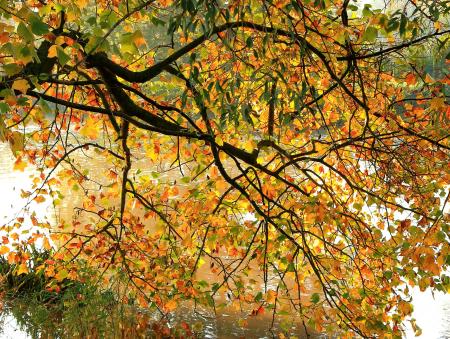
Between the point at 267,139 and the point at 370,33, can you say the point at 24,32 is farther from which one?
the point at 267,139

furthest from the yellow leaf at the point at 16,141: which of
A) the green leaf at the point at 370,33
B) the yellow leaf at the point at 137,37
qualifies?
the green leaf at the point at 370,33

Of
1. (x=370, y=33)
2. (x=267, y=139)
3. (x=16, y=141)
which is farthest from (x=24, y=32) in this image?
(x=267, y=139)

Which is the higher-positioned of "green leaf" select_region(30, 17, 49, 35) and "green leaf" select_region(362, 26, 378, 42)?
"green leaf" select_region(362, 26, 378, 42)

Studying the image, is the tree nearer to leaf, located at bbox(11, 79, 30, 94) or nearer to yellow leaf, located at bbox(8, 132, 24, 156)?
leaf, located at bbox(11, 79, 30, 94)

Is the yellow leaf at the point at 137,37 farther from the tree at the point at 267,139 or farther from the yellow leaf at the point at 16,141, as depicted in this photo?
the yellow leaf at the point at 16,141

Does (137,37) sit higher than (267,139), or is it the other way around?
(267,139)

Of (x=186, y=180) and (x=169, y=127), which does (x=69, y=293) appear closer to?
(x=186, y=180)


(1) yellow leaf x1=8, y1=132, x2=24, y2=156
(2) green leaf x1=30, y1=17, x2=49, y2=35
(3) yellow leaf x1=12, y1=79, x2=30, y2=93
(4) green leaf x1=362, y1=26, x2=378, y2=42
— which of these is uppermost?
(4) green leaf x1=362, y1=26, x2=378, y2=42

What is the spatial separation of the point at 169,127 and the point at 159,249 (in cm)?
190

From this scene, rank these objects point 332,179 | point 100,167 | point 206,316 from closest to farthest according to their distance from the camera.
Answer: point 332,179 → point 206,316 → point 100,167

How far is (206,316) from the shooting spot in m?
9.13

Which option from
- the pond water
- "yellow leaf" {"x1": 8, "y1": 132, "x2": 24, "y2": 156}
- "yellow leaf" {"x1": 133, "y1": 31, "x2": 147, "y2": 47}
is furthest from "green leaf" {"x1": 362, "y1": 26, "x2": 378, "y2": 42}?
the pond water

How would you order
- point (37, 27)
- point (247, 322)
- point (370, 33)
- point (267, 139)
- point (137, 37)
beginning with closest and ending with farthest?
point (37, 27), point (137, 37), point (370, 33), point (267, 139), point (247, 322)

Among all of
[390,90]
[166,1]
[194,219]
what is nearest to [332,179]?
[390,90]
